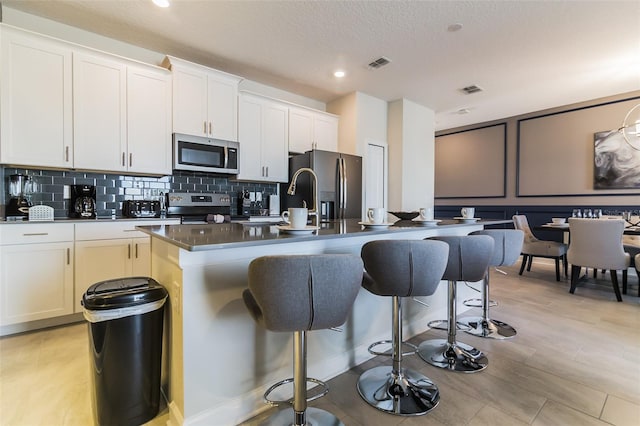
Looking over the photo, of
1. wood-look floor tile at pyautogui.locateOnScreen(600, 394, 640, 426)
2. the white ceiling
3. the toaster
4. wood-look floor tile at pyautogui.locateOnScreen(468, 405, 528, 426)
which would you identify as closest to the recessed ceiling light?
the white ceiling

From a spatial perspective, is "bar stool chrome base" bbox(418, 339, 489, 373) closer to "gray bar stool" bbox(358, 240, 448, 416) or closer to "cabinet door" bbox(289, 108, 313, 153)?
"gray bar stool" bbox(358, 240, 448, 416)

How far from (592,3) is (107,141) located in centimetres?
452

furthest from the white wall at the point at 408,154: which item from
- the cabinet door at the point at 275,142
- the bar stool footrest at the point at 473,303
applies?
the bar stool footrest at the point at 473,303

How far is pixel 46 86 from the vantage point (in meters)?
2.61

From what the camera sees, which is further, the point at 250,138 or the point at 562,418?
the point at 250,138

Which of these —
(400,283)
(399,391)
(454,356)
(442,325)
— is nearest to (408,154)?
(442,325)

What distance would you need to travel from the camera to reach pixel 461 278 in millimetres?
1871

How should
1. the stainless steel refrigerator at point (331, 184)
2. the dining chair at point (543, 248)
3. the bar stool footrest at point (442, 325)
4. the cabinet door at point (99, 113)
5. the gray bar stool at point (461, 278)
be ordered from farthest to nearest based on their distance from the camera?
1. the dining chair at point (543, 248)
2. the stainless steel refrigerator at point (331, 184)
3. the cabinet door at point (99, 113)
4. the bar stool footrest at point (442, 325)
5. the gray bar stool at point (461, 278)

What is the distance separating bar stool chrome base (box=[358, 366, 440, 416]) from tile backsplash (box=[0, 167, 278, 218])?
2.95m

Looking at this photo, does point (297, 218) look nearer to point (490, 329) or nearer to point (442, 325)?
point (442, 325)

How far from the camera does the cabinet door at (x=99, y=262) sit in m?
2.61

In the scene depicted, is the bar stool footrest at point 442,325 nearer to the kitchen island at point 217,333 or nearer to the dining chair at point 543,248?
the kitchen island at point 217,333

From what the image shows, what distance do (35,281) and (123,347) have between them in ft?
5.94

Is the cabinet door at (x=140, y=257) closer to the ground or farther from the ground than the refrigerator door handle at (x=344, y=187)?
closer to the ground
